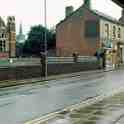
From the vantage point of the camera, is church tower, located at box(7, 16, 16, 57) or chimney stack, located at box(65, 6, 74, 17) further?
chimney stack, located at box(65, 6, 74, 17)

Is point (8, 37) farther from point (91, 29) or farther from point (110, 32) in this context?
point (110, 32)

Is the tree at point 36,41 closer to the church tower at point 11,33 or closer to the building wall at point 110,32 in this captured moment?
the church tower at point 11,33

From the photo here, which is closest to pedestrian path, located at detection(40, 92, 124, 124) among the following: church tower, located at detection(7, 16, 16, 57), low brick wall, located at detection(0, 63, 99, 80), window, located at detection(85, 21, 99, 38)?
low brick wall, located at detection(0, 63, 99, 80)

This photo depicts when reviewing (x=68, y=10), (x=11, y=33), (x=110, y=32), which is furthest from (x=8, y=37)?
(x=110, y=32)

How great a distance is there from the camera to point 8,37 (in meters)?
66.8

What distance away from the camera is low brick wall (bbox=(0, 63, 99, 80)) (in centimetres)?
3193

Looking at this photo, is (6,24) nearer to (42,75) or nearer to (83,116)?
(42,75)

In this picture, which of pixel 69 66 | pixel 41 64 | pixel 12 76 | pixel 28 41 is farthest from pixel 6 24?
pixel 12 76

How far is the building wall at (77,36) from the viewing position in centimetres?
6362

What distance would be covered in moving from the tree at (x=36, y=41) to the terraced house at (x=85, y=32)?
581 inches

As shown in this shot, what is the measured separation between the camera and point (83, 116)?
11.9 m

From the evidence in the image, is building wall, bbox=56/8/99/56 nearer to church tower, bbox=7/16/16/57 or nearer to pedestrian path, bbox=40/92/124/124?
church tower, bbox=7/16/16/57

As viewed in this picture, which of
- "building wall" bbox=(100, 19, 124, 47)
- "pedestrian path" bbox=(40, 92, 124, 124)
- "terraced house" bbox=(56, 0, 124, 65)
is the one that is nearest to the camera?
"pedestrian path" bbox=(40, 92, 124, 124)

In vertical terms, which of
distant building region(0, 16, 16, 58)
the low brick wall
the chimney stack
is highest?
the chimney stack
